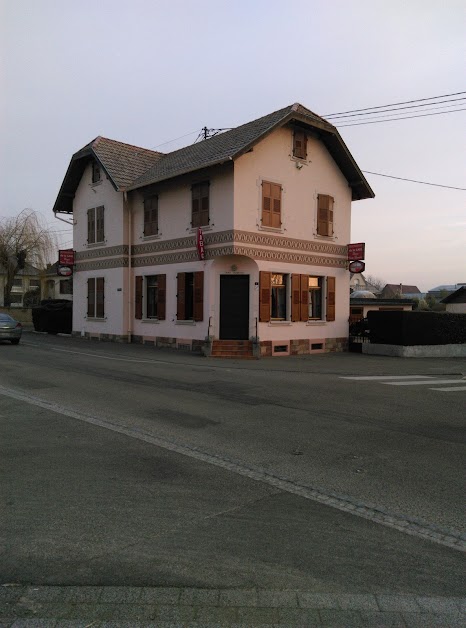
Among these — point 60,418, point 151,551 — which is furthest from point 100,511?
point 60,418

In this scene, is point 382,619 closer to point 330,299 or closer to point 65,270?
Answer: point 330,299

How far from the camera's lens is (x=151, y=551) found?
12.1 ft

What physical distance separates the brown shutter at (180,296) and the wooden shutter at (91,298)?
663 centimetres

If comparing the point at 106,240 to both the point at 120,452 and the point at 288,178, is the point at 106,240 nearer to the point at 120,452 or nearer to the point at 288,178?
the point at 288,178

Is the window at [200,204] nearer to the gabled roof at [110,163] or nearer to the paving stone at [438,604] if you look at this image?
the gabled roof at [110,163]

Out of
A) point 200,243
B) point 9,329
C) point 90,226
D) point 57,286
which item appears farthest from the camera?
point 57,286

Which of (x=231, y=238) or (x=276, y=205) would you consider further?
(x=276, y=205)

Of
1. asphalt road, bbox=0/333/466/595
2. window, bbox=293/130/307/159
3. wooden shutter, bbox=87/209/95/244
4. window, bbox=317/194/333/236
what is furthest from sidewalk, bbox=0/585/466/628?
wooden shutter, bbox=87/209/95/244

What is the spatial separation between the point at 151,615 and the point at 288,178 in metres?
18.7

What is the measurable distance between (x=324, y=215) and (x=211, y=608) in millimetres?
19819

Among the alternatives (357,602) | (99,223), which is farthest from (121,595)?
(99,223)

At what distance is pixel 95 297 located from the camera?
25.3 m

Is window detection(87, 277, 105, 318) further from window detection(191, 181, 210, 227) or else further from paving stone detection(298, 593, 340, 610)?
paving stone detection(298, 593, 340, 610)

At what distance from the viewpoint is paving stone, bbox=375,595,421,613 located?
3064mm
